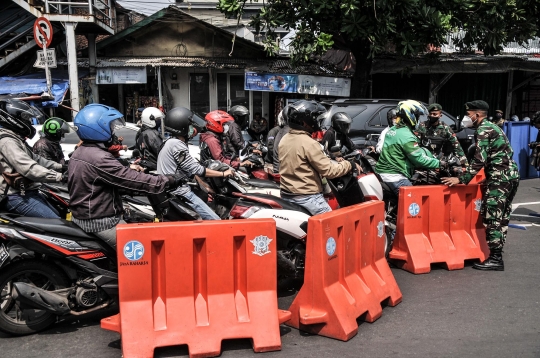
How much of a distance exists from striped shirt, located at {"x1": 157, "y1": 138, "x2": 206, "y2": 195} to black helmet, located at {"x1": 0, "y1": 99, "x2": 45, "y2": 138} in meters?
1.24

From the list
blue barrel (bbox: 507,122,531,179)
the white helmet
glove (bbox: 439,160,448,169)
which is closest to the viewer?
glove (bbox: 439,160,448,169)

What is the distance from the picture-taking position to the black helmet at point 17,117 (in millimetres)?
4727

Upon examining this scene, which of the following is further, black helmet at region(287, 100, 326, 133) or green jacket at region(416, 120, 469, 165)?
green jacket at region(416, 120, 469, 165)

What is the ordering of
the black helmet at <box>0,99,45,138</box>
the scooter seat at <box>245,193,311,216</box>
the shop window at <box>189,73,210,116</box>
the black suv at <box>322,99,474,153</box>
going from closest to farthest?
1. the black helmet at <box>0,99,45,138</box>
2. the scooter seat at <box>245,193,311,216</box>
3. the black suv at <box>322,99,474,153</box>
4. the shop window at <box>189,73,210,116</box>

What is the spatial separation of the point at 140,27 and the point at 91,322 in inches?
527

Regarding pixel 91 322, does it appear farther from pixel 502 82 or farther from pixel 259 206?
pixel 502 82

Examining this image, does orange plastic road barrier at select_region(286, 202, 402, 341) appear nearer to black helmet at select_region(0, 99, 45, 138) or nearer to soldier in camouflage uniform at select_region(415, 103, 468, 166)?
black helmet at select_region(0, 99, 45, 138)

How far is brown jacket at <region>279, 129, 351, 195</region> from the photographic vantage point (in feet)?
15.5

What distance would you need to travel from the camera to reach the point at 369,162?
632 centimetres

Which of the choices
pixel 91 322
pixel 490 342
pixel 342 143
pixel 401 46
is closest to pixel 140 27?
pixel 401 46

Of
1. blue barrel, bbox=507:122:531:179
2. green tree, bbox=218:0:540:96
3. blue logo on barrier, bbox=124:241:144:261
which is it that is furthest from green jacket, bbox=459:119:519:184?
blue barrel, bbox=507:122:531:179

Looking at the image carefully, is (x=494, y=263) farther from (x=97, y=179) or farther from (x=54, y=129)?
(x=54, y=129)

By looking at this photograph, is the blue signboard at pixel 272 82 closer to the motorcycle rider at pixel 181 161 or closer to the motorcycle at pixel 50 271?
the motorcycle rider at pixel 181 161

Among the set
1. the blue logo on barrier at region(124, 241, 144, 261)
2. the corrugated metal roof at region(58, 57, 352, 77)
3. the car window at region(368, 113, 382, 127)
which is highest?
the corrugated metal roof at region(58, 57, 352, 77)
